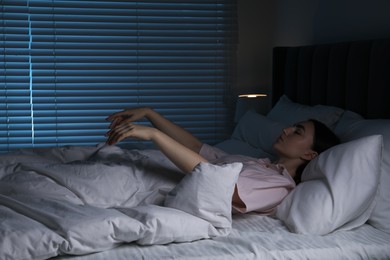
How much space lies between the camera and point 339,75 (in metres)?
2.93

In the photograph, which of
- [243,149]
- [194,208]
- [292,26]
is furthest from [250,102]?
[194,208]

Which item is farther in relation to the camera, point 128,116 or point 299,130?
point 128,116

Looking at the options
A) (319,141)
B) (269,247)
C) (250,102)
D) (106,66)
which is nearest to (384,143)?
(319,141)

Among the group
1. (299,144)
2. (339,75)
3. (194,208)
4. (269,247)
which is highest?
(339,75)

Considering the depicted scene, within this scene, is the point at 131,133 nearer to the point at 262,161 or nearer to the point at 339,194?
the point at 262,161

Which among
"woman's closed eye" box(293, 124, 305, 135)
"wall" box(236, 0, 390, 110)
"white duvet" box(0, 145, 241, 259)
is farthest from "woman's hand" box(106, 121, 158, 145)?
"wall" box(236, 0, 390, 110)

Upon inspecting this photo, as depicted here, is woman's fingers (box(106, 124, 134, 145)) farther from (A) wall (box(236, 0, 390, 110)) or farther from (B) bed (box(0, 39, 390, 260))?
(A) wall (box(236, 0, 390, 110))

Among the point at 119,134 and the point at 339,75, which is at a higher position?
the point at 339,75

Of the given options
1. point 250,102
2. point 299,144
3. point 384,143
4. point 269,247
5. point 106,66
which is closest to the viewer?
point 269,247

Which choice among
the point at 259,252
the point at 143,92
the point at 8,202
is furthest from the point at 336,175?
the point at 143,92

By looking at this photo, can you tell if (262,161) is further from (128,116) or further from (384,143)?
(128,116)

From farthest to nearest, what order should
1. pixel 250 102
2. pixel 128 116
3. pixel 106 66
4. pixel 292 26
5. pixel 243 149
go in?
pixel 106 66 < pixel 292 26 < pixel 250 102 < pixel 243 149 < pixel 128 116

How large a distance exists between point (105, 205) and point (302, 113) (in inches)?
52.1

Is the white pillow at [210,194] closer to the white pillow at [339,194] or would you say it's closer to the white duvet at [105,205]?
the white duvet at [105,205]
